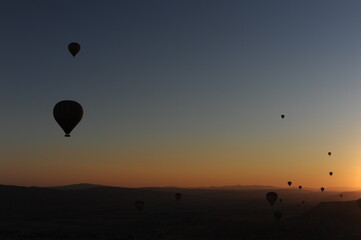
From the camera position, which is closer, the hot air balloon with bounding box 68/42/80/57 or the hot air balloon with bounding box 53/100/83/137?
the hot air balloon with bounding box 53/100/83/137

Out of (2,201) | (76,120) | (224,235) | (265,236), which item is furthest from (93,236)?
(2,201)

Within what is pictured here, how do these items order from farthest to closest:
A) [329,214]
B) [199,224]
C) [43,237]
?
[199,224]
[329,214]
[43,237]

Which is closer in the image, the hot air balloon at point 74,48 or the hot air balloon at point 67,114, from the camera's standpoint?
the hot air balloon at point 67,114

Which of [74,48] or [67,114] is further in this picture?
[74,48]

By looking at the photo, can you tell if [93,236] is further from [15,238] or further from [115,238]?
[15,238]

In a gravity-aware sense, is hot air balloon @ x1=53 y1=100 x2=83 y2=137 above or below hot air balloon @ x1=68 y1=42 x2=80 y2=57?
below
